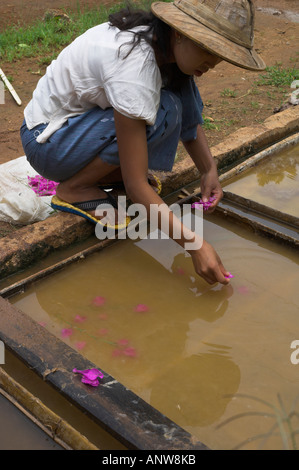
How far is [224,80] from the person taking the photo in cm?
495

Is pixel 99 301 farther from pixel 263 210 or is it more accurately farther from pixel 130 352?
pixel 263 210

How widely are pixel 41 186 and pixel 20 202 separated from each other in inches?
8.5

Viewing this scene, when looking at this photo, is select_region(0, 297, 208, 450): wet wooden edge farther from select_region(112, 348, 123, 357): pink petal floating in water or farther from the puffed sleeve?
the puffed sleeve

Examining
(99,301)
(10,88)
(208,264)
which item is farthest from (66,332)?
(10,88)

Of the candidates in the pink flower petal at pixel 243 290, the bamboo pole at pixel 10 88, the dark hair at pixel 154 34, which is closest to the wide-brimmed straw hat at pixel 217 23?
the dark hair at pixel 154 34

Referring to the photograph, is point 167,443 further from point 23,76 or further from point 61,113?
point 23,76

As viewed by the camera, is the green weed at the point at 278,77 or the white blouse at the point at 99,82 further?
the green weed at the point at 278,77

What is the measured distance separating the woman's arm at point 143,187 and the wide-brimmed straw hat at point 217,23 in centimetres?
38

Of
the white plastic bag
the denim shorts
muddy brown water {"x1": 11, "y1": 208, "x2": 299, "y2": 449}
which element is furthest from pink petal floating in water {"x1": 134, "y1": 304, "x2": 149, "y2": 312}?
the white plastic bag

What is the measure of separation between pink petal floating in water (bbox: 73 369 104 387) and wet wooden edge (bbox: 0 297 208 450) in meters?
0.01

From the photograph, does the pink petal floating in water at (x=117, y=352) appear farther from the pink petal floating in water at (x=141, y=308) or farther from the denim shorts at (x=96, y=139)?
the denim shorts at (x=96, y=139)

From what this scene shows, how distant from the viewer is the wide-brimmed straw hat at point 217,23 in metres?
1.88

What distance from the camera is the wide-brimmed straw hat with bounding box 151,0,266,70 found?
1881 mm
